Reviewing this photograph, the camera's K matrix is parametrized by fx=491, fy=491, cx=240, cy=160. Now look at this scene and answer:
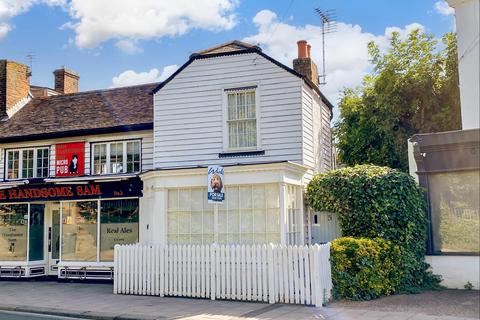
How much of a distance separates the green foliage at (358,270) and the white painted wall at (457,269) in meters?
1.59

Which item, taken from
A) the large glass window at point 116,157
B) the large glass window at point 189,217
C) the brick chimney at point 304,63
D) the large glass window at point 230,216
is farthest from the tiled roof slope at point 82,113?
the brick chimney at point 304,63

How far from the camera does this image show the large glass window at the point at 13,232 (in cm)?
1742

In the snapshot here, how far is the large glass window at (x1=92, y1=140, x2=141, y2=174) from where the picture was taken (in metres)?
16.6

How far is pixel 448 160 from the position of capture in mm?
12195

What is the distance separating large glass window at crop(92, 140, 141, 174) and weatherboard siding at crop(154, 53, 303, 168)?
4.02ft

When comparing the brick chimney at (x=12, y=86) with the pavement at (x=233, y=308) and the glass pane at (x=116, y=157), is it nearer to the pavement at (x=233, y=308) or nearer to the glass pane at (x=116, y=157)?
the glass pane at (x=116, y=157)

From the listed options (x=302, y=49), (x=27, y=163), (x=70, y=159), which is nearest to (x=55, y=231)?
(x=27, y=163)

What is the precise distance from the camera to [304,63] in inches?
671

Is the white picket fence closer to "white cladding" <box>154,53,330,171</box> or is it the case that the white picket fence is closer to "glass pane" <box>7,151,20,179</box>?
"white cladding" <box>154,53,330,171</box>

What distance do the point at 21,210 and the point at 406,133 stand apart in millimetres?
14929

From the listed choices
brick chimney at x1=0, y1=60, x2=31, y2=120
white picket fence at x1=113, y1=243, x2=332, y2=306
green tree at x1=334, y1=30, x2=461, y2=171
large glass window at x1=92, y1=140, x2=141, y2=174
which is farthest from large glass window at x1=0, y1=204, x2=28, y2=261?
green tree at x1=334, y1=30, x2=461, y2=171

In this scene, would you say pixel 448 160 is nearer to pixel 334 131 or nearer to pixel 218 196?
pixel 218 196

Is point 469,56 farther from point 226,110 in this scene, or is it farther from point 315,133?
point 226,110

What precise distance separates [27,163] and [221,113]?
7.75m
